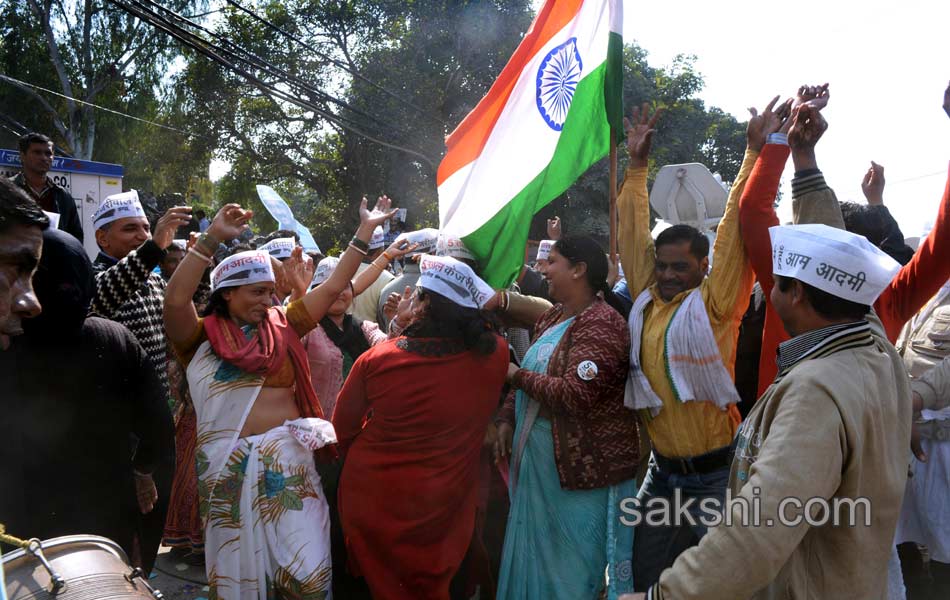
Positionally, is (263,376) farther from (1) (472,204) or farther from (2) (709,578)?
(2) (709,578)

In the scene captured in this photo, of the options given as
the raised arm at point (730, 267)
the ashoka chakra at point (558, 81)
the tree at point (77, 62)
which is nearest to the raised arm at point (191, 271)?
the ashoka chakra at point (558, 81)

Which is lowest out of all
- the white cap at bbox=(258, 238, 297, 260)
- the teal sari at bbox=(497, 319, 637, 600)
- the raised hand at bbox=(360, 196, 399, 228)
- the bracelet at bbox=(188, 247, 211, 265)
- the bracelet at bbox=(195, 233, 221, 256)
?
the teal sari at bbox=(497, 319, 637, 600)

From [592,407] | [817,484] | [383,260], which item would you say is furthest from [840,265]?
[383,260]

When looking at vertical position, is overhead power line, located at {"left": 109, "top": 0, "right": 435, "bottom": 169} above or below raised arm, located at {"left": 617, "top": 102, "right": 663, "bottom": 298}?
above

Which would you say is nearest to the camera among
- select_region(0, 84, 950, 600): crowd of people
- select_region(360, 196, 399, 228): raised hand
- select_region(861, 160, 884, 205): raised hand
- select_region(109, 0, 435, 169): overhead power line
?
select_region(0, 84, 950, 600): crowd of people

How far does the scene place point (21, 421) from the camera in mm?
2832

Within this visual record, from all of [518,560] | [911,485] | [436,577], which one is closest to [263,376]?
[436,577]

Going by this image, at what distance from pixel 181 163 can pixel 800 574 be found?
2652cm

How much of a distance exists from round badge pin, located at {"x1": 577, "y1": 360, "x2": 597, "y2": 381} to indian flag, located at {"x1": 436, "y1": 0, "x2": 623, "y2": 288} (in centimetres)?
99

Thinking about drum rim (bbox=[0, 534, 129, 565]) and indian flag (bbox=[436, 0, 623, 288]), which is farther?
indian flag (bbox=[436, 0, 623, 288])

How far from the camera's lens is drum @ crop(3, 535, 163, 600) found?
1783 mm

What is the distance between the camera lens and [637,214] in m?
3.54

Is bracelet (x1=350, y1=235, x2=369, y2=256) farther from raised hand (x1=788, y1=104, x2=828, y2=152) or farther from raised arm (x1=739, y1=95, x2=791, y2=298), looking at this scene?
raised hand (x1=788, y1=104, x2=828, y2=152)

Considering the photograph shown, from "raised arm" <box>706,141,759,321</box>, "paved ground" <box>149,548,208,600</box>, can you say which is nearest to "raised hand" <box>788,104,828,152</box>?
"raised arm" <box>706,141,759,321</box>
